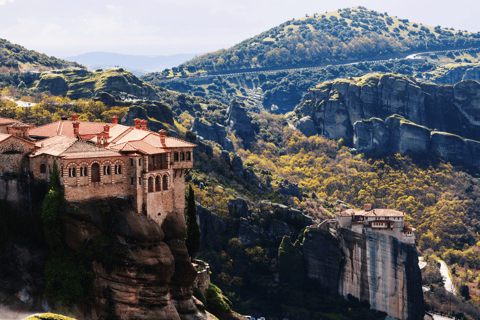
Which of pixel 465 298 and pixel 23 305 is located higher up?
pixel 23 305

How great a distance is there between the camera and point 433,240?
14000 centimetres

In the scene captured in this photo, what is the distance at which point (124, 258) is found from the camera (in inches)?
1927

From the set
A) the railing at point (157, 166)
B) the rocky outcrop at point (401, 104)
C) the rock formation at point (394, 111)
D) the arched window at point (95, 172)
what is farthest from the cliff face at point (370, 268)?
the rocky outcrop at point (401, 104)

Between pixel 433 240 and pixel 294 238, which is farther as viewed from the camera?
pixel 433 240

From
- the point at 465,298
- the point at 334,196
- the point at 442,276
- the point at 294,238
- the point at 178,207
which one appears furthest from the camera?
A: the point at 334,196

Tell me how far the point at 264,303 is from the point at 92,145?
52.9m

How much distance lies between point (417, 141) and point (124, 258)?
14230 cm

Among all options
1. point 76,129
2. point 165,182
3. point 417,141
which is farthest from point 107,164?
point 417,141

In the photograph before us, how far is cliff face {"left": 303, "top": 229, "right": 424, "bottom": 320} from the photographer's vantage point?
3794 inches

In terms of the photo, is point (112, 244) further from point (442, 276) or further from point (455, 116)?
point (455, 116)

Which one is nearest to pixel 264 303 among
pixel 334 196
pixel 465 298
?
pixel 465 298

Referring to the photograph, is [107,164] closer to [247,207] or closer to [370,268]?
[247,207]

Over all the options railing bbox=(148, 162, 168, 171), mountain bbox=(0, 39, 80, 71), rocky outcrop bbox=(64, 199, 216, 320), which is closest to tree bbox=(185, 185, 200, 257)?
rocky outcrop bbox=(64, 199, 216, 320)

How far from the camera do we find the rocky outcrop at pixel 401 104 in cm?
18825
